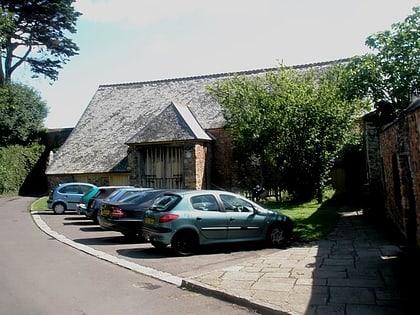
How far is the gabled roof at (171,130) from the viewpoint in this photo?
26733 millimetres

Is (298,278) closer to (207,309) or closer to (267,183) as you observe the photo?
(207,309)

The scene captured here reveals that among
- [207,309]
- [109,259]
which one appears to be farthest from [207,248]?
[207,309]

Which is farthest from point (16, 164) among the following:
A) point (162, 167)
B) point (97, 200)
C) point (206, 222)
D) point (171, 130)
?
point (206, 222)

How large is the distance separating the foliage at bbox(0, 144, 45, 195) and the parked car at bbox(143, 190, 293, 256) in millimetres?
26974

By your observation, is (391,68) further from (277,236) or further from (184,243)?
(184,243)

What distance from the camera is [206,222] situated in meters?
11.3

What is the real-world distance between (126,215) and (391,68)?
9.15 meters

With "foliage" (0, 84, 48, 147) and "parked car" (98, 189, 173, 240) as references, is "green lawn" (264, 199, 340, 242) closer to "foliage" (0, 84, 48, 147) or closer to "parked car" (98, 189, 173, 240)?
"parked car" (98, 189, 173, 240)

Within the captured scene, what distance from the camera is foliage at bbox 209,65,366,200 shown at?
22.0 m

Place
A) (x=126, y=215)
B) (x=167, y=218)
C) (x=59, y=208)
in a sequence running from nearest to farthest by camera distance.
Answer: (x=167, y=218), (x=126, y=215), (x=59, y=208)

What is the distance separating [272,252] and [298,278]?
311cm

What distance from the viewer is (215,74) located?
35781 millimetres

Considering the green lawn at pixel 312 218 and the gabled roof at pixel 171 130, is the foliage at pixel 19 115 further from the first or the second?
the green lawn at pixel 312 218

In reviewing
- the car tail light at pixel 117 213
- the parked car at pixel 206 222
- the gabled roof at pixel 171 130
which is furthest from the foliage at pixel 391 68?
the gabled roof at pixel 171 130
